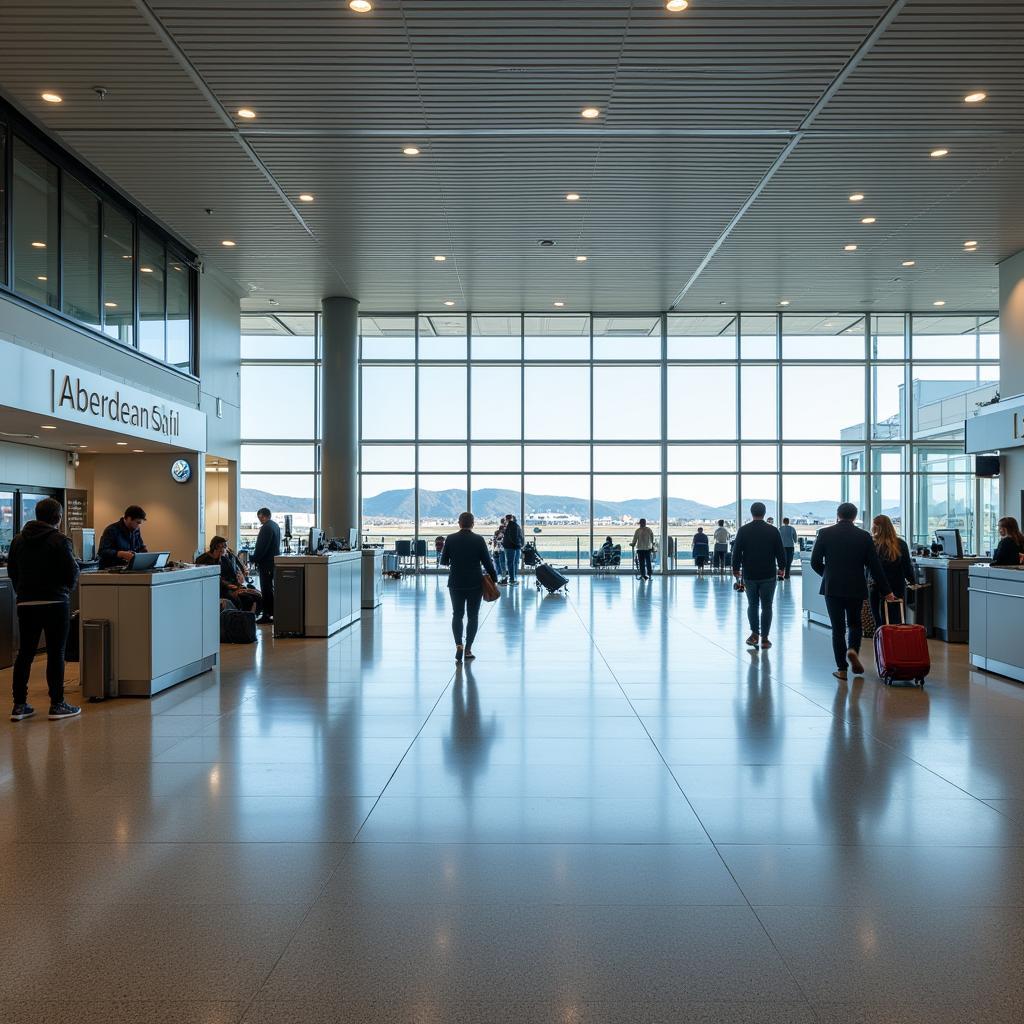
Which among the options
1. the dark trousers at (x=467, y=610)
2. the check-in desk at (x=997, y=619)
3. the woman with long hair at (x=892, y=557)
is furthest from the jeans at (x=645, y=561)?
the check-in desk at (x=997, y=619)

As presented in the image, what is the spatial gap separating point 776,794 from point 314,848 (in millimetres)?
2383

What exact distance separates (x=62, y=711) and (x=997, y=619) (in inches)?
320

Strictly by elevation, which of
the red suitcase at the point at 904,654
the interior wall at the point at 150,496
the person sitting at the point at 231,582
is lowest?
the red suitcase at the point at 904,654

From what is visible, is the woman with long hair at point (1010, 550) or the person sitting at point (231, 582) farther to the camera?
the person sitting at point (231, 582)

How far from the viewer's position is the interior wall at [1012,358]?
16609 millimetres

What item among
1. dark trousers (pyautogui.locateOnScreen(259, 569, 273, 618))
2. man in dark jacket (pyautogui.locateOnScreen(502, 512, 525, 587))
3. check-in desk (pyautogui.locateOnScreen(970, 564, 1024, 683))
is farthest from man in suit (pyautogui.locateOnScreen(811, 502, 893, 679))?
man in dark jacket (pyautogui.locateOnScreen(502, 512, 525, 587))

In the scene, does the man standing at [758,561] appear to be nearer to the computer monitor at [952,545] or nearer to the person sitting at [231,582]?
the computer monitor at [952,545]

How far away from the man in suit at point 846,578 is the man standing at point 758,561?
1.24m

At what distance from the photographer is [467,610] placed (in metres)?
9.18

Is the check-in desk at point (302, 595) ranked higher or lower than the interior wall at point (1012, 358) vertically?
lower

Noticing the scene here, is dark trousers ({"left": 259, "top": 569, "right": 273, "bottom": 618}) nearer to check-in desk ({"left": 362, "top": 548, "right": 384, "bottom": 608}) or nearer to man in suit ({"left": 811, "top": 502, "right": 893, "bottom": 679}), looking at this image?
check-in desk ({"left": 362, "top": 548, "right": 384, "bottom": 608})

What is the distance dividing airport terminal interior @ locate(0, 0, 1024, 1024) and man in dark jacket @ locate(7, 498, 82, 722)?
35 millimetres

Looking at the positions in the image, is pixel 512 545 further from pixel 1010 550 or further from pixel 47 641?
pixel 47 641

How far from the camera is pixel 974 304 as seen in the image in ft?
71.0
